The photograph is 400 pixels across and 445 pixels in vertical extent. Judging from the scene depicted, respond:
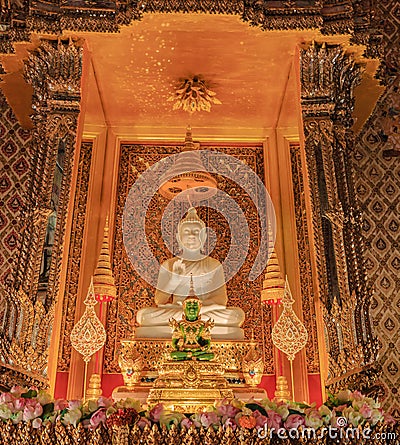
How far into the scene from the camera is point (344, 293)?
3.98 metres

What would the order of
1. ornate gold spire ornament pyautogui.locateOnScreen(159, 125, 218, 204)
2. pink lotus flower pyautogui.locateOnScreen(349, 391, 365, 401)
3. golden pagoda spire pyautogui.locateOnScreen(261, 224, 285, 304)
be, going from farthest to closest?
1. ornate gold spire ornament pyautogui.locateOnScreen(159, 125, 218, 204)
2. golden pagoda spire pyautogui.locateOnScreen(261, 224, 285, 304)
3. pink lotus flower pyautogui.locateOnScreen(349, 391, 365, 401)

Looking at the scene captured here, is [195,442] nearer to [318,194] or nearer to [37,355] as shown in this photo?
[37,355]

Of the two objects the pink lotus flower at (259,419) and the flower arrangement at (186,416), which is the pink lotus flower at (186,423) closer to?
the flower arrangement at (186,416)

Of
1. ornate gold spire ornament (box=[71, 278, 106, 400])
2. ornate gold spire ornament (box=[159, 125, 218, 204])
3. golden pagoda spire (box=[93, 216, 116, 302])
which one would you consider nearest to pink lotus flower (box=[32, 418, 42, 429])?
ornate gold spire ornament (box=[71, 278, 106, 400])

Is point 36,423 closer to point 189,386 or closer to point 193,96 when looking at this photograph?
point 189,386

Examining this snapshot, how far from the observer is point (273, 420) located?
3074 millimetres

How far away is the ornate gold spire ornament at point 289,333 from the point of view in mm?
4766

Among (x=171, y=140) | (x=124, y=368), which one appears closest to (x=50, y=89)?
(x=171, y=140)

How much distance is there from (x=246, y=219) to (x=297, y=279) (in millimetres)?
912

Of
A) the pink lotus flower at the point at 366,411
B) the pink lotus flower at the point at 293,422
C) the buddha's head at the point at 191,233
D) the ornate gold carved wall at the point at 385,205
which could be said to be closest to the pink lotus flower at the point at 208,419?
the pink lotus flower at the point at 293,422

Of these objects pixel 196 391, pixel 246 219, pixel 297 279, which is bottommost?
pixel 196 391

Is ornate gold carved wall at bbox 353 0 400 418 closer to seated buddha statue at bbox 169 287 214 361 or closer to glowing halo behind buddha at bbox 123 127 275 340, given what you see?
glowing halo behind buddha at bbox 123 127 275 340

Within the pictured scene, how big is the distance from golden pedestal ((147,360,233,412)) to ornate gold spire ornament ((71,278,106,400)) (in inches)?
29.2

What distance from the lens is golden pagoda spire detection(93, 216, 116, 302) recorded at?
16.6 ft
